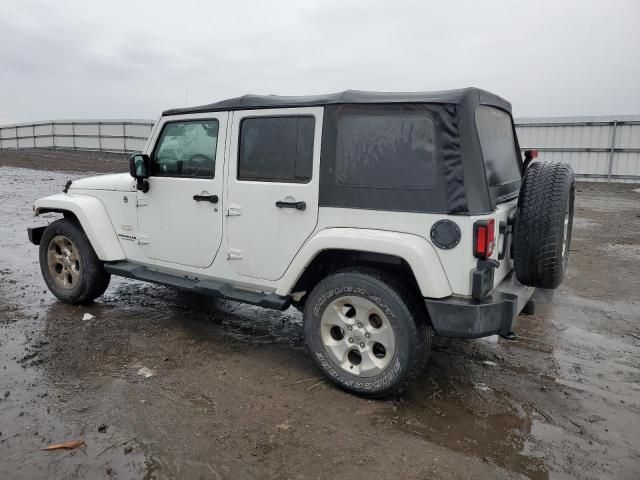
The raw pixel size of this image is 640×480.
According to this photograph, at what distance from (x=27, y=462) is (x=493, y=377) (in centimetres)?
314

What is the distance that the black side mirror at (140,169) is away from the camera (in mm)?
4547

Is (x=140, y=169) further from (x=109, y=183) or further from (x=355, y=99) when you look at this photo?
(x=355, y=99)

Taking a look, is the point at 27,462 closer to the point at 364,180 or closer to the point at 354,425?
the point at 354,425

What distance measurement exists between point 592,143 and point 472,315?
18.0 m

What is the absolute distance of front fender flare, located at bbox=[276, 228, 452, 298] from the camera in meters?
3.19

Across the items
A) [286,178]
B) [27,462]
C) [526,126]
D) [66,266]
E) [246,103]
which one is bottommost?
[27,462]

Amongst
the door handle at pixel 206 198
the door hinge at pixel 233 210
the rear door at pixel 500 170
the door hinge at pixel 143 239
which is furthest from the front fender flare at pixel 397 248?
the door hinge at pixel 143 239

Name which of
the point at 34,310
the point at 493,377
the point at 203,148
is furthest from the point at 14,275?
the point at 493,377

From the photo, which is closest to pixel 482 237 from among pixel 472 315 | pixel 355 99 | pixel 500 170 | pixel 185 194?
pixel 472 315

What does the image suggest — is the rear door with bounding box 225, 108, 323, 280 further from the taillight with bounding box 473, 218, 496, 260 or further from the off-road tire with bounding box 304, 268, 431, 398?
the taillight with bounding box 473, 218, 496, 260

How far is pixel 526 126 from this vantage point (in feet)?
64.4

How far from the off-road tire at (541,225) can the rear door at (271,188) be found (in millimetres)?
1404

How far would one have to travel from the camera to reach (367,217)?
11.3 ft

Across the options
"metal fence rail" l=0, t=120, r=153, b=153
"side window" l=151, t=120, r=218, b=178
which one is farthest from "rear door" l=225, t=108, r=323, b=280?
"metal fence rail" l=0, t=120, r=153, b=153
